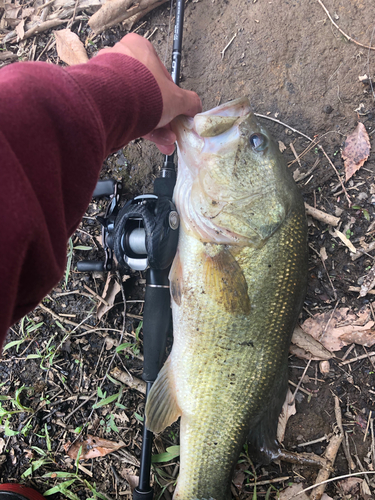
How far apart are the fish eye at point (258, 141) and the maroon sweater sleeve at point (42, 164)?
90cm

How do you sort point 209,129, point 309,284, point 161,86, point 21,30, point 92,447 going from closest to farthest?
point 161,86 → point 209,129 → point 309,284 → point 92,447 → point 21,30

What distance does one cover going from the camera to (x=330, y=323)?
2.48 meters

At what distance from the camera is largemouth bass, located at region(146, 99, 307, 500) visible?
1.97 metres

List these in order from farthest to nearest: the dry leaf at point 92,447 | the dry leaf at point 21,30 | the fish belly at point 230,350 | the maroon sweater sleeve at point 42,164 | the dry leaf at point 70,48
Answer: the dry leaf at point 21,30
the dry leaf at point 70,48
the dry leaf at point 92,447
the fish belly at point 230,350
the maroon sweater sleeve at point 42,164

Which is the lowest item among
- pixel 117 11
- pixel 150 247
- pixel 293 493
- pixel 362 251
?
pixel 293 493

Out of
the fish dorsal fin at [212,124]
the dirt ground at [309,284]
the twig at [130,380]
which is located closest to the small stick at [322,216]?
the dirt ground at [309,284]

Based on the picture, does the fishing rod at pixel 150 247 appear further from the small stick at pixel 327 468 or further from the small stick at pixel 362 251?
the small stick at pixel 362 251

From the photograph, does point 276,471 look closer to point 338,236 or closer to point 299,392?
point 299,392

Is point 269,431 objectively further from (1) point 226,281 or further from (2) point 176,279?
(2) point 176,279

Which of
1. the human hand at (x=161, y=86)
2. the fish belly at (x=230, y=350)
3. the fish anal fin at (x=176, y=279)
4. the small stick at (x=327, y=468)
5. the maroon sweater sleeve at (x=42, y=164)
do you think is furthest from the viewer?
the small stick at (x=327, y=468)

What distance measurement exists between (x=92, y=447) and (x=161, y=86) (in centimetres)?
271

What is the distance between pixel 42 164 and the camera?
3.37 ft

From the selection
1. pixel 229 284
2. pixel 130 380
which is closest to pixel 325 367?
pixel 229 284

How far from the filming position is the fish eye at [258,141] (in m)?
1.99
